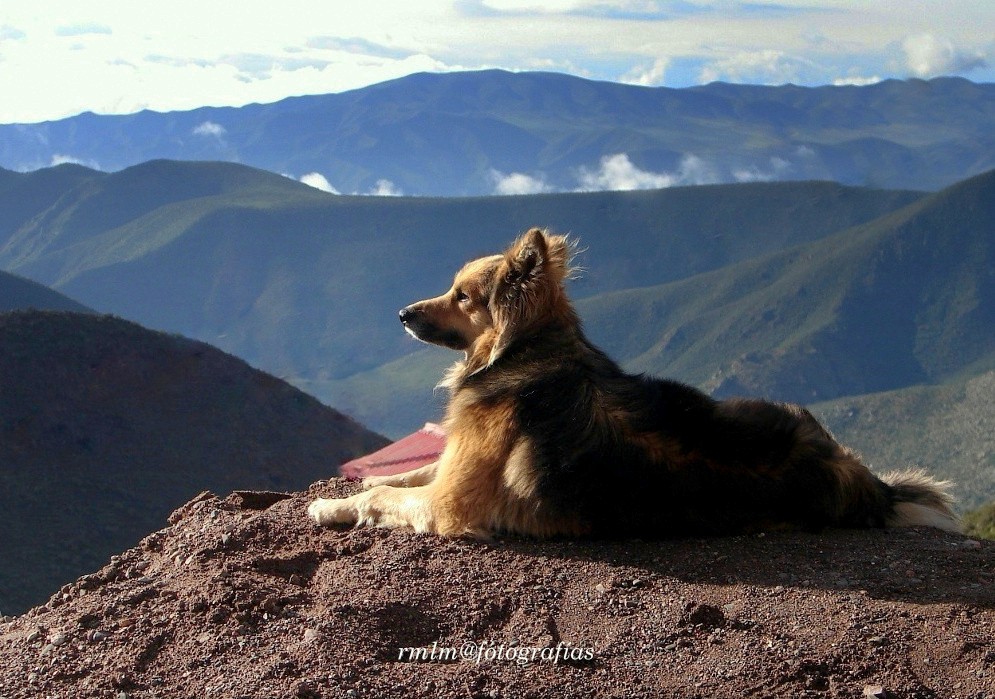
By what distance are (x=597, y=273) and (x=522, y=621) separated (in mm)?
169398

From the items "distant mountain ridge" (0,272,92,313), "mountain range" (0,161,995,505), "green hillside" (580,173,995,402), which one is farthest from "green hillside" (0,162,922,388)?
"distant mountain ridge" (0,272,92,313)

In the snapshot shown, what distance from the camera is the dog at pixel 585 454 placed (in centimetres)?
629

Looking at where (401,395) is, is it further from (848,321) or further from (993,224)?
(993,224)

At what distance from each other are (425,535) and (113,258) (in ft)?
569

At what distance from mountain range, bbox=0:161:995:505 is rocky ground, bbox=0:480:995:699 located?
69558 mm

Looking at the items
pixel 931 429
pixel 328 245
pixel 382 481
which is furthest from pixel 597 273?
pixel 382 481

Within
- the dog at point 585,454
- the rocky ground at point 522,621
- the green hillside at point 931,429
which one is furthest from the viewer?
the green hillside at point 931,429

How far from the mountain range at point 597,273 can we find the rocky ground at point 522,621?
228 feet

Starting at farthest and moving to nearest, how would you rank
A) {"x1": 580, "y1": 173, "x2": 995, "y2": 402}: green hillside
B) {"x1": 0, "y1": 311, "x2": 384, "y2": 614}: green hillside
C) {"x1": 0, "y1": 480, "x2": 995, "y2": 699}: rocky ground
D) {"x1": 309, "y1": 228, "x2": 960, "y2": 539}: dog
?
{"x1": 580, "y1": 173, "x2": 995, "y2": 402}: green hillside → {"x1": 0, "y1": 311, "x2": 384, "y2": 614}: green hillside → {"x1": 309, "y1": 228, "x2": 960, "y2": 539}: dog → {"x1": 0, "y1": 480, "x2": 995, "y2": 699}: rocky ground

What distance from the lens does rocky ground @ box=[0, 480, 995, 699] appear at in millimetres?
4895

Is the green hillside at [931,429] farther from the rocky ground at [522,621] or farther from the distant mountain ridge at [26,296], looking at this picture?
the rocky ground at [522,621]

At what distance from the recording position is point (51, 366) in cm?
2914

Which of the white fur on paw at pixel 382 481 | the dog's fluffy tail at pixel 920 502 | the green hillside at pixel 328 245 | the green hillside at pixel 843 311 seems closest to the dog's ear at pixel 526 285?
the white fur on paw at pixel 382 481

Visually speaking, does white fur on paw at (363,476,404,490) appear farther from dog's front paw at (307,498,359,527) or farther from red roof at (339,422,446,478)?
red roof at (339,422,446,478)
